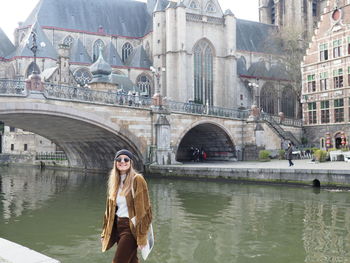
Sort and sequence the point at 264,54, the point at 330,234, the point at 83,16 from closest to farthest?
the point at 330,234 < the point at 83,16 < the point at 264,54

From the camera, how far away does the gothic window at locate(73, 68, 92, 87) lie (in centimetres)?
4262

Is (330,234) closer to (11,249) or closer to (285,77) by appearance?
(11,249)

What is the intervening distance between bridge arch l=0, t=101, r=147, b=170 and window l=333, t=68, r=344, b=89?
16043mm

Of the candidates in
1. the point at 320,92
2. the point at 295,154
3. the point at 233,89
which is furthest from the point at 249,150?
the point at 233,89

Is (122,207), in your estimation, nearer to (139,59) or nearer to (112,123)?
(112,123)

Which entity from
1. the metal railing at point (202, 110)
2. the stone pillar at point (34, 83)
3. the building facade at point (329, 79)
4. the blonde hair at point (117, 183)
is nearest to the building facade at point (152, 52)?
the metal railing at point (202, 110)

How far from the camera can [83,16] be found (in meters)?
48.4

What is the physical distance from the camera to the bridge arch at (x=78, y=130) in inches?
803

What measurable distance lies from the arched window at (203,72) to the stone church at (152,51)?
0.10 metres

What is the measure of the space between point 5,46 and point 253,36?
30.8 metres

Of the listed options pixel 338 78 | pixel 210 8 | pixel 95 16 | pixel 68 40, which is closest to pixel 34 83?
pixel 338 78

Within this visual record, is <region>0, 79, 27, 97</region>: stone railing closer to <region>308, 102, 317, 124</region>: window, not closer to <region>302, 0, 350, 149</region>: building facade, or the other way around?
<region>302, 0, 350, 149</region>: building facade

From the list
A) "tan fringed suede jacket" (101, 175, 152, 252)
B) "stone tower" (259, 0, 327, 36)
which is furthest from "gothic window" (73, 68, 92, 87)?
"tan fringed suede jacket" (101, 175, 152, 252)

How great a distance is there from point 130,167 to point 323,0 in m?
57.8
